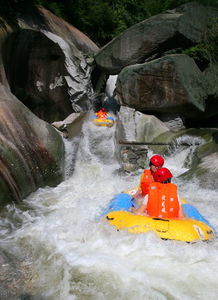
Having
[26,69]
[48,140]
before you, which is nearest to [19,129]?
[48,140]

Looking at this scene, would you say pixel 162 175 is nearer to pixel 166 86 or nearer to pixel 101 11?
pixel 166 86

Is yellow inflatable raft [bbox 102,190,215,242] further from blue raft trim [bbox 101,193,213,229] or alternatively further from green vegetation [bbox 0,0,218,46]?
green vegetation [bbox 0,0,218,46]

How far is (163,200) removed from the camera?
438 centimetres

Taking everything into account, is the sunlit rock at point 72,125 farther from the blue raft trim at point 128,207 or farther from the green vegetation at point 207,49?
the blue raft trim at point 128,207

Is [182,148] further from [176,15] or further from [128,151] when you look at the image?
[176,15]

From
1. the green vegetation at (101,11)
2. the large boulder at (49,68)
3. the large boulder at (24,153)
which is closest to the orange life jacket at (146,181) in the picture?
the large boulder at (24,153)

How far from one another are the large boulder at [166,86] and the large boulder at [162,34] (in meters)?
1.38

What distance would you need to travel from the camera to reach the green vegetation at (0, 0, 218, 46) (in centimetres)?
1423

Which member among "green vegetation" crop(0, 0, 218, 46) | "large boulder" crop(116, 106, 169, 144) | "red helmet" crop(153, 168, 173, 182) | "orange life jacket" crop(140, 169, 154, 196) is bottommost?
"large boulder" crop(116, 106, 169, 144)

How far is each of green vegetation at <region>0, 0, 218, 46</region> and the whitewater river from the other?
337 inches

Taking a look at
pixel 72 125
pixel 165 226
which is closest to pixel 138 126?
pixel 72 125

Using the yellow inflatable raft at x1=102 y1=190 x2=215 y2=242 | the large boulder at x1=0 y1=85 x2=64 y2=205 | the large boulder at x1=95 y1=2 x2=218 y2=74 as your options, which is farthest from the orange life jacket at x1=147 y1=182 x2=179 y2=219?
the large boulder at x1=95 y1=2 x2=218 y2=74

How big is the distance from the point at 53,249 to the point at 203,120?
32.9 ft

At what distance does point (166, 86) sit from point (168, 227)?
27.1 ft
